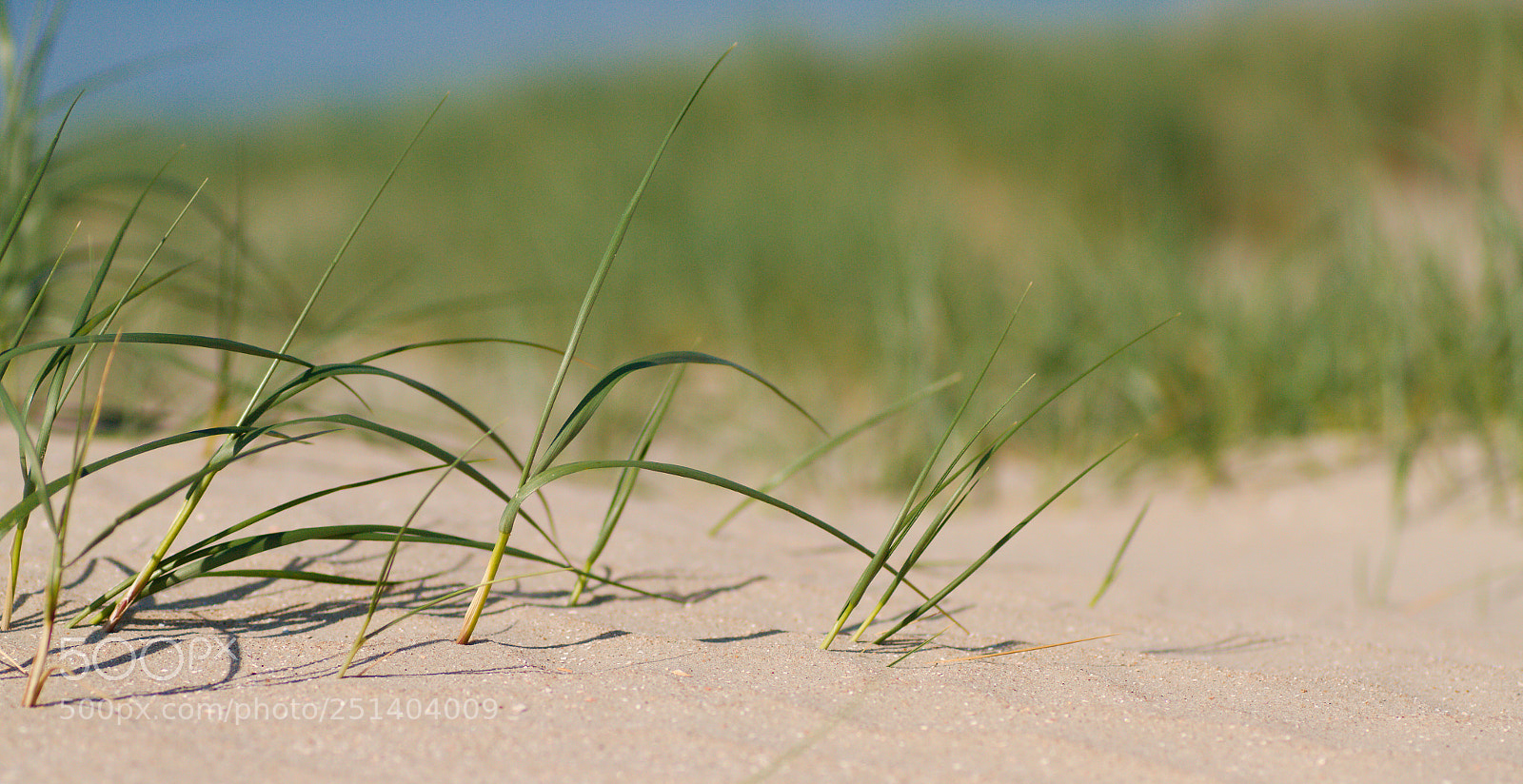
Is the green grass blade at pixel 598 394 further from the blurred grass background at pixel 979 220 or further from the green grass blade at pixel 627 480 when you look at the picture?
the blurred grass background at pixel 979 220

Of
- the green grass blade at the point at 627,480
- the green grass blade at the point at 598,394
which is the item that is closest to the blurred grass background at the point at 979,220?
the green grass blade at the point at 627,480

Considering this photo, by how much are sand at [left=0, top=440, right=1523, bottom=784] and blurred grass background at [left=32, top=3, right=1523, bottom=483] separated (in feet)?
1.82

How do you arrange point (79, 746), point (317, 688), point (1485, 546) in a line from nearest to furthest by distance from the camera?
point (79, 746), point (317, 688), point (1485, 546)

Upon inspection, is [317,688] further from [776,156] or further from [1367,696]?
[776,156]

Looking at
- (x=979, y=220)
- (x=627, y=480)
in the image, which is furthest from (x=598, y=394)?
(x=979, y=220)

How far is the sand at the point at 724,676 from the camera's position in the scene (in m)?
0.83

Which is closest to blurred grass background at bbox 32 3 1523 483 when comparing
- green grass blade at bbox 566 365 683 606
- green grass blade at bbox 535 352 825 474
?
green grass blade at bbox 566 365 683 606

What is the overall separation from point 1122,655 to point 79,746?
1.03 metres

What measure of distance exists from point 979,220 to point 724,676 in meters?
4.53

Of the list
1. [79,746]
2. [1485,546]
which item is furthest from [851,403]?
[79,746]

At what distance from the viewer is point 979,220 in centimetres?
521

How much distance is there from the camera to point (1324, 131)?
5105mm

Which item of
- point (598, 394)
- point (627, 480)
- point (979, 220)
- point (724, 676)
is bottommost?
point (724, 676)

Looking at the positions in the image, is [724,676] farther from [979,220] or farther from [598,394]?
[979,220]
